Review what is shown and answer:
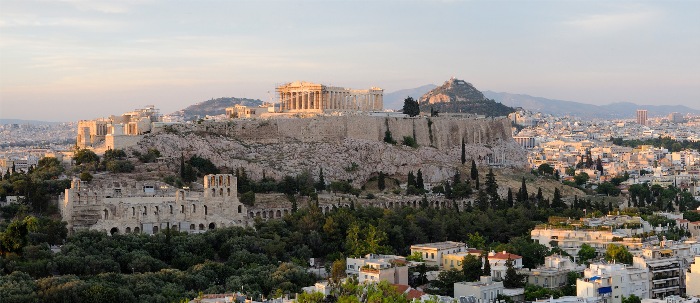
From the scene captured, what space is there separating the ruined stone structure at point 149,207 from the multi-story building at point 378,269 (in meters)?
8.75

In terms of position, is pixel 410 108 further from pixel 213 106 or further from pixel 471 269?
pixel 213 106

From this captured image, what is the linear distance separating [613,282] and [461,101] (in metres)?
121

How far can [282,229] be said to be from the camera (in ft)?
158

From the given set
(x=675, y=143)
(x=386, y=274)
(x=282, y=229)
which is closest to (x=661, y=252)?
(x=386, y=274)

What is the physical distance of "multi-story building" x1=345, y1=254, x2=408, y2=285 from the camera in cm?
3888

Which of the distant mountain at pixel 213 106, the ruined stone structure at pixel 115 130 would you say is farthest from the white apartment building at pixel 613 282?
the distant mountain at pixel 213 106

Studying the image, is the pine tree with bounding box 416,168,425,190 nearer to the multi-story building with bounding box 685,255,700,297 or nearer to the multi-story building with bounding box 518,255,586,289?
the multi-story building with bounding box 518,255,586,289

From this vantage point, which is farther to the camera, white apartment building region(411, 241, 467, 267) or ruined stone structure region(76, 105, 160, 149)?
ruined stone structure region(76, 105, 160, 149)

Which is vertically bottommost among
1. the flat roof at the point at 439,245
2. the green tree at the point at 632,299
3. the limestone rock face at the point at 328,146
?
the green tree at the point at 632,299

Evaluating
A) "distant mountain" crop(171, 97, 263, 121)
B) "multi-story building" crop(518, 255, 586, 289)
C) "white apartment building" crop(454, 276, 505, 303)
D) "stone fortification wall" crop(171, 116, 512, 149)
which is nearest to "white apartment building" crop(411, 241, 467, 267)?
"multi-story building" crop(518, 255, 586, 289)

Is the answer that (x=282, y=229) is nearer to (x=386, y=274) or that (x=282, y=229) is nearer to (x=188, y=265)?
(x=188, y=265)

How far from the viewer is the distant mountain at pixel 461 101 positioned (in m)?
149

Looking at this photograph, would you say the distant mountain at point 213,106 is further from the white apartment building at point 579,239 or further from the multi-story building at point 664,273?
the multi-story building at point 664,273

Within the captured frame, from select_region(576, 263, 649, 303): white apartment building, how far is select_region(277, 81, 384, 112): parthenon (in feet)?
126
